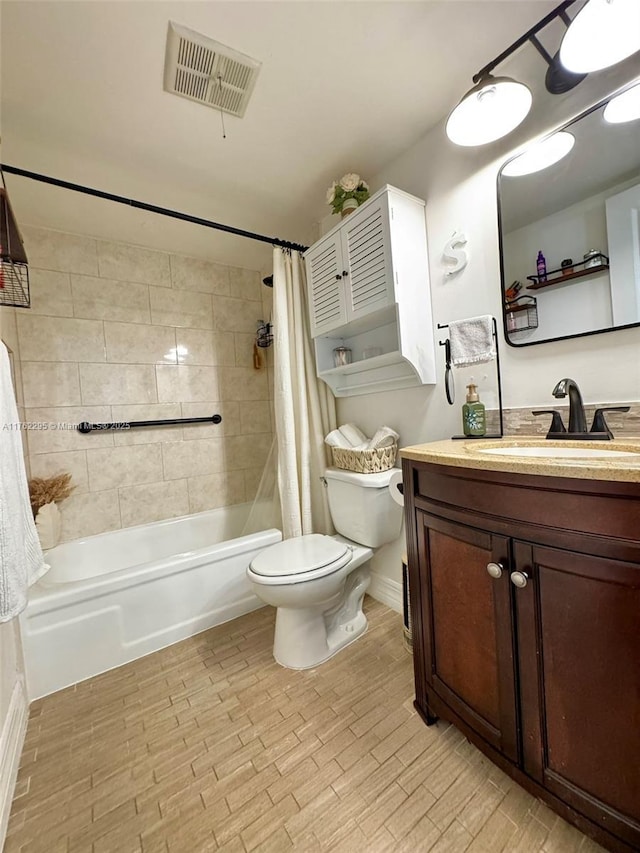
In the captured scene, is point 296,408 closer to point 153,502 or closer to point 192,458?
point 192,458

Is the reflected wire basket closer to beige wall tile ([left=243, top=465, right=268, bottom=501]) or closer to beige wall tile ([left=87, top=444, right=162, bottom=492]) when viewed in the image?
beige wall tile ([left=243, top=465, right=268, bottom=501])

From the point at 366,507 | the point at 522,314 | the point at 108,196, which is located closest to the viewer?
the point at 522,314

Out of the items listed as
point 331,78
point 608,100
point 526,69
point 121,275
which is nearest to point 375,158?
point 331,78

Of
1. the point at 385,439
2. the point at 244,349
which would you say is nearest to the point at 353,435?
the point at 385,439

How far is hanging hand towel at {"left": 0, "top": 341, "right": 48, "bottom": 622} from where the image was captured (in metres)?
0.84

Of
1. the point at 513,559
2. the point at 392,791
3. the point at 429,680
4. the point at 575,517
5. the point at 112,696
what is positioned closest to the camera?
the point at 575,517

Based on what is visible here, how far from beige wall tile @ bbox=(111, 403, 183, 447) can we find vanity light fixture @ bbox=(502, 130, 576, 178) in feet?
7.49

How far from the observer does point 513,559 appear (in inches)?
31.7

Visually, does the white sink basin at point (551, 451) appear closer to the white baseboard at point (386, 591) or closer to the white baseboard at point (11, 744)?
the white baseboard at point (386, 591)

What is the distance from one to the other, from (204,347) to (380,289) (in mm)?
1560

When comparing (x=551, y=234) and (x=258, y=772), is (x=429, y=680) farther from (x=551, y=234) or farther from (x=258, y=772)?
(x=551, y=234)

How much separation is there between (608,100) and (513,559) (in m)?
1.41

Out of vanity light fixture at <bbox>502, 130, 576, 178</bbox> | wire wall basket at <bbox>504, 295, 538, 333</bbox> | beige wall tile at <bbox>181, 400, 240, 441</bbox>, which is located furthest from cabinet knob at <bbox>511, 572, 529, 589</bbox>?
beige wall tile at <bbox>181, 400, 240, 441</bbox>

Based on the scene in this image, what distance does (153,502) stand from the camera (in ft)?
7.63
